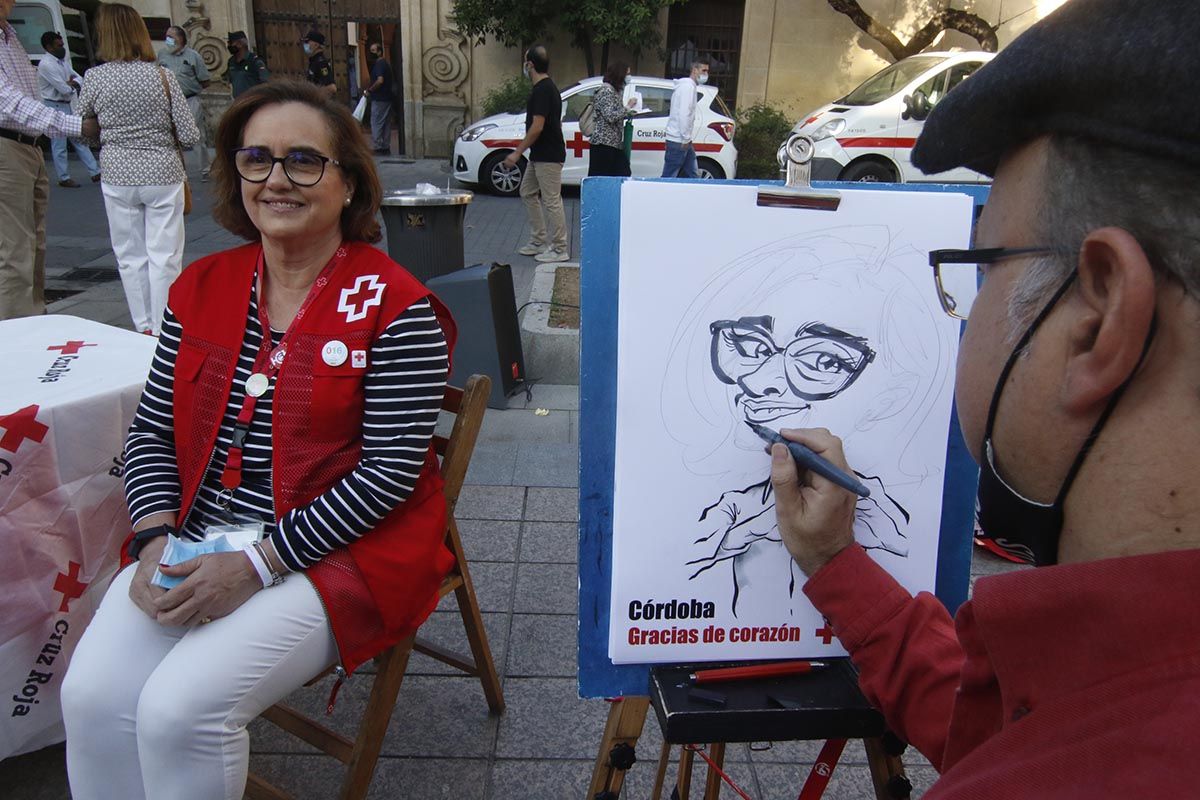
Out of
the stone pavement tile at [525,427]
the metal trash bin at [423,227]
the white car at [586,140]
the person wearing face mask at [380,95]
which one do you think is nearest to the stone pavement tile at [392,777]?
the stone pavement tile at [525,427]

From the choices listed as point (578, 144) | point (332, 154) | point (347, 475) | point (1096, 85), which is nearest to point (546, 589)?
point (347, 475)

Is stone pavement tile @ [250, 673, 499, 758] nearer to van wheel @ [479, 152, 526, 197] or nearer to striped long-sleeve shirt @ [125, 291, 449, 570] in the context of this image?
striped long-sleeve shirt @ [125, 291, 449, 570]

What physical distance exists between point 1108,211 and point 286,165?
165 centimetres

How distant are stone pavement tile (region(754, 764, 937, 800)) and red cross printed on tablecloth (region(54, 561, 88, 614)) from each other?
1.69 meters

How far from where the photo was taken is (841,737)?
1259 mm

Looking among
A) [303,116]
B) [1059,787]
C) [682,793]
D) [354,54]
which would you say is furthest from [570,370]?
[354,54]

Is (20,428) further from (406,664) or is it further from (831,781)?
(831,781)

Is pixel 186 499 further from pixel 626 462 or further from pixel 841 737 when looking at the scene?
pixel 841 737

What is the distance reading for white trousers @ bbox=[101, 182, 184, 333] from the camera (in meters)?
4.54

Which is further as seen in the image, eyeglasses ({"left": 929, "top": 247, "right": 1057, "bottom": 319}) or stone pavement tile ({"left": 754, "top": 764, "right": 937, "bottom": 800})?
stone pavement tile ({"left": 754, "top": 764, "right": 937, "bottom": 800})

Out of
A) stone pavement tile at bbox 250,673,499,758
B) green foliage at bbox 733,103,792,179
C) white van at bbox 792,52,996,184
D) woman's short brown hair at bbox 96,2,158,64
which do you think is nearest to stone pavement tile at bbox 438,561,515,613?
stone pavement tile at bbox 250,673,499,758

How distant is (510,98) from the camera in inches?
501

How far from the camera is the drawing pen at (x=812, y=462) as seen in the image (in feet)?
3.97

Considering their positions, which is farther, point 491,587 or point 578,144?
point 578,144
